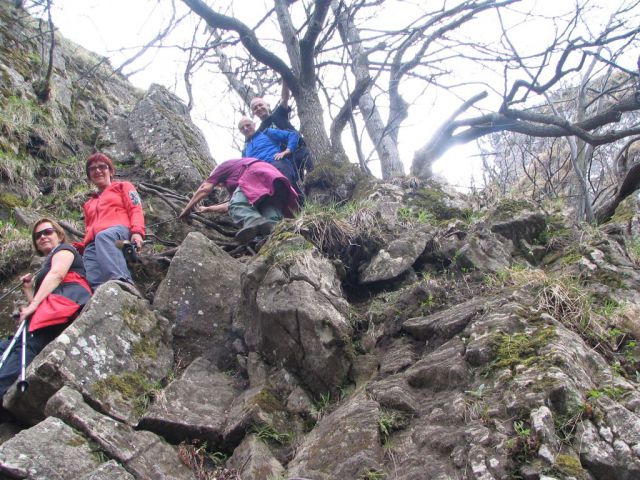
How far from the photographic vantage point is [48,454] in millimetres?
3521

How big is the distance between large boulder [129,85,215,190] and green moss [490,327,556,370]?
598cm

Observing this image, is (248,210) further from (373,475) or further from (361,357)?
(373,475)

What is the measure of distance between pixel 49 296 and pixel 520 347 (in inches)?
155

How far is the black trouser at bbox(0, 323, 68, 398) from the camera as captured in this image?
174 inches

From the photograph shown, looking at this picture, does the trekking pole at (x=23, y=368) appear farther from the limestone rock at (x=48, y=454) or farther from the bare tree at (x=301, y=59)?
the bare tree at (x=301, y=59)

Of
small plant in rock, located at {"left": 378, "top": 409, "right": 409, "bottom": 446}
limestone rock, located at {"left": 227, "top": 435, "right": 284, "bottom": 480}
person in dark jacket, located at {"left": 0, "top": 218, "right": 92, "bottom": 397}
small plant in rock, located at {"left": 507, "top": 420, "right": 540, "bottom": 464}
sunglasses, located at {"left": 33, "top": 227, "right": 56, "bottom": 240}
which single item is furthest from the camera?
sunglasses, located at {"left": 33, "top": 227, "right": 56, "bottom": 240}

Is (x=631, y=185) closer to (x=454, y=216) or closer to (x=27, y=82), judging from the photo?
(x=454, y=216)

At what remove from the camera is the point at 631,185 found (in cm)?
685

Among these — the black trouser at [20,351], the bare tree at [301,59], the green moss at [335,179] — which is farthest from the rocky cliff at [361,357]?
the bare tree at [301,59]

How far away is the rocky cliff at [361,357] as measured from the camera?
10.7 feet

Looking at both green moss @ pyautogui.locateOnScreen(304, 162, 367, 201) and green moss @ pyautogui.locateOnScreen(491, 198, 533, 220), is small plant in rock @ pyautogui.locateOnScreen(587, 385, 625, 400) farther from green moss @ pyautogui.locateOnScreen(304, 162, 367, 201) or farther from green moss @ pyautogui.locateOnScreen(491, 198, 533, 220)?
green moss @ pyautogui.locateOnScreen(304, 162, 367, 201)

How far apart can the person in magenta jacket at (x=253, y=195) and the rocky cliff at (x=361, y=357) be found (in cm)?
42

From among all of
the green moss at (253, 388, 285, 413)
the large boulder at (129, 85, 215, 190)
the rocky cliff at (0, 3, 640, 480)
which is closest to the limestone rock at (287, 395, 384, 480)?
the rocky cliff at (0, 3, 640, 480)

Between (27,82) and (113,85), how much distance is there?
10.5ft
